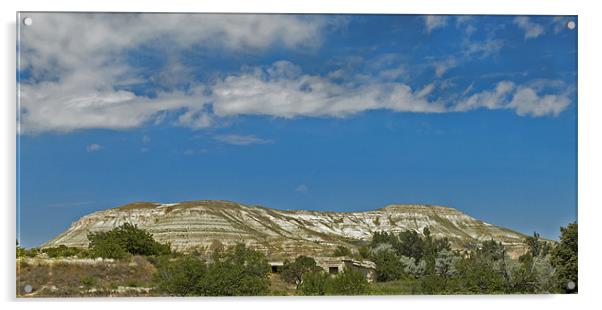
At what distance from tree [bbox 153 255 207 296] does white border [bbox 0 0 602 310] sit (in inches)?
6.9

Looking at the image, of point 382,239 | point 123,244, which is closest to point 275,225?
point 382,239

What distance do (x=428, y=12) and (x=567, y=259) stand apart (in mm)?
3391

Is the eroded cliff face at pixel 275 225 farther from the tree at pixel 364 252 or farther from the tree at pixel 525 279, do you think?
the tree at pixel 525 279

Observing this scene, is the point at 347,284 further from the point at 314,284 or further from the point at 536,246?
the point at 536,246

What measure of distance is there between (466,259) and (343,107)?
97.1 inches

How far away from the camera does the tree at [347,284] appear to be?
1009 centimetres

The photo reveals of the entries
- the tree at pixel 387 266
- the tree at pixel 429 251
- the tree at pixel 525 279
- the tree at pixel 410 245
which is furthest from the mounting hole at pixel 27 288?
the tree at pixel 525 279

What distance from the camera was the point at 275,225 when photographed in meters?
10.9

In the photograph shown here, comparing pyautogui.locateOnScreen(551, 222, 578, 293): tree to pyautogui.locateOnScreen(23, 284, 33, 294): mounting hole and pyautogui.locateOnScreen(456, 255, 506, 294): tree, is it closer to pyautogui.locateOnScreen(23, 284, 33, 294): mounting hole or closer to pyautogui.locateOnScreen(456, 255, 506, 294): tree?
pyautogui.locateOnScreen(456, 255, 506, 294): tree

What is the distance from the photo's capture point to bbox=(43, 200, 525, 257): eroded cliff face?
34.2 ft

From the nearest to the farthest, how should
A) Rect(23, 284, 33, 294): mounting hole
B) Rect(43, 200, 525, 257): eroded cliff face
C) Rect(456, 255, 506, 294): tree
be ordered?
Rect(23, 284, 33, 294): mounting hole < Rect(456, 255, 506, 294): tree < Rect(43, 200, 525, 257): eroded cliff face

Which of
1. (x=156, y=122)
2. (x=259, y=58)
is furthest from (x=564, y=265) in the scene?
(x=156, y=122)

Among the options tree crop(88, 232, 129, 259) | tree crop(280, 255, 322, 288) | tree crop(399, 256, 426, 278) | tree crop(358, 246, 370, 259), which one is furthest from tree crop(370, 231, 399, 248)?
tree crop(88, 232, 129, 259)
